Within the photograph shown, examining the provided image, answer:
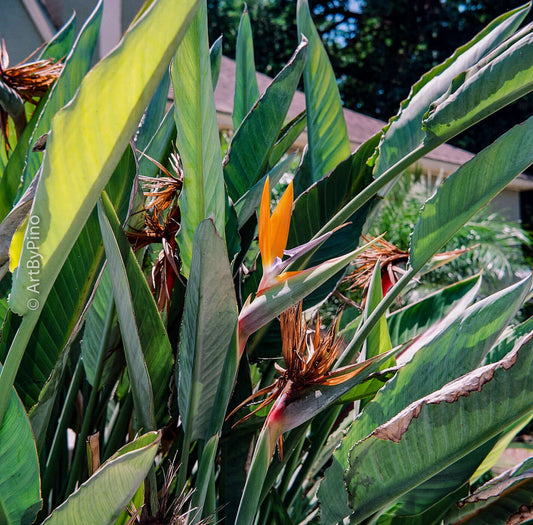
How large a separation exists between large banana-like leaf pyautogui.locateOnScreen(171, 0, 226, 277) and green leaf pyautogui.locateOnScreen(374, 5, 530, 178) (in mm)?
298

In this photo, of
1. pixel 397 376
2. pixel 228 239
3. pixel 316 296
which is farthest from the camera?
pixel 316 296

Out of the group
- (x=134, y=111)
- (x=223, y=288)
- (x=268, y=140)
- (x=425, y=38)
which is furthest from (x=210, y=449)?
(x=425, y=38)

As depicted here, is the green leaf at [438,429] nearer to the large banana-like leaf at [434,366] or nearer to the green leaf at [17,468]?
the large banana-like leaf at [434,366]

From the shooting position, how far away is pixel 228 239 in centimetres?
101

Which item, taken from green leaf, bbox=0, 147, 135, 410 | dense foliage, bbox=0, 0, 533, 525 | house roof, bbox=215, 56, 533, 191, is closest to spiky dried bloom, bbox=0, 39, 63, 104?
dense foliage, bbox=0, 0, 533, 525

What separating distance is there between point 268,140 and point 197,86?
28 cm

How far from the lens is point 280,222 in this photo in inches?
30.6

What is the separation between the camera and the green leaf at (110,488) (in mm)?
652

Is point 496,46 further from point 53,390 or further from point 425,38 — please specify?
point 425,38

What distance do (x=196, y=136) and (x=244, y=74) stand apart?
603mm

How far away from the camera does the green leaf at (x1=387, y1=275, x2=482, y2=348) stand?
4.15ft

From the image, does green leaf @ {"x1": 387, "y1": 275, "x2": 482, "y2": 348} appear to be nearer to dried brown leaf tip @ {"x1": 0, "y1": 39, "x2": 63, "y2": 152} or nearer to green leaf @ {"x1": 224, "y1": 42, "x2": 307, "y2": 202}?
green leaf @ {"x1": 224, "y1": 42, "x2": 307, "y2": 202}

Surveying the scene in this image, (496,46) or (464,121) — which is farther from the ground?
(496,46)

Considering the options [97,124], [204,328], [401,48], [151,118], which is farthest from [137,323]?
[401,48]
